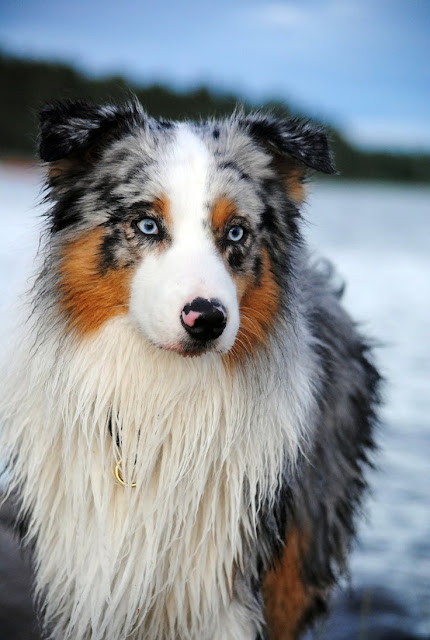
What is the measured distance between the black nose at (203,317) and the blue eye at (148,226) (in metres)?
0.37

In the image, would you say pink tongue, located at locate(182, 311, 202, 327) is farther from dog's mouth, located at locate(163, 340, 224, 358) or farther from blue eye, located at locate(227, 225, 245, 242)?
blue eye, located at locate(227, 225, 245, 242)

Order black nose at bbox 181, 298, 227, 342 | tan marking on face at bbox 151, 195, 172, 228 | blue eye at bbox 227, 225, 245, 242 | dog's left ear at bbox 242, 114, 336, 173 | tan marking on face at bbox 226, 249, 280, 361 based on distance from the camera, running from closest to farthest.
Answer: black nose at bbox 181, 298, 227, 342
tan marking on face at bbox 151, 195, 172, 228
blue eye at bbox 227, 225, 245, 242
tan marking on face at bbox 226, 249, 280, 361
dog's left ear at bbox 242, 114, 336, 173

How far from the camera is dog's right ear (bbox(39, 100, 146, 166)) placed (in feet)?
10.0

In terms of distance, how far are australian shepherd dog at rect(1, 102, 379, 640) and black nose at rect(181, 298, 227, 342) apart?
16 centimetres

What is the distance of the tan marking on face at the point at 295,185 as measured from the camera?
3559 millimetres

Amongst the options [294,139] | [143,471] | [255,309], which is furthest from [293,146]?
[143,471]

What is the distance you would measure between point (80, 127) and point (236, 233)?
0.67 m

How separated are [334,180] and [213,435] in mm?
19759

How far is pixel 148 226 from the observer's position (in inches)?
121

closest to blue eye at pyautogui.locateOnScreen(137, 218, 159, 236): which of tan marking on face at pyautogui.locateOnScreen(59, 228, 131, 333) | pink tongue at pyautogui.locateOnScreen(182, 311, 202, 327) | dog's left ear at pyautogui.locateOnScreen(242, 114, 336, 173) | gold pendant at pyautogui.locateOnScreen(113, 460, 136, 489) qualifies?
tan marking on face at pyautogui.locateOnScreen(59, 228, 131, 333)

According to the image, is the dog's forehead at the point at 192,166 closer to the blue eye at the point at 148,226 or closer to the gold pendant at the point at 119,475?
the blue eye at the point at 148,226

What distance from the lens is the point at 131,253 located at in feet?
10.1

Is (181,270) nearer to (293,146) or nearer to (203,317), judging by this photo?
(203,317)

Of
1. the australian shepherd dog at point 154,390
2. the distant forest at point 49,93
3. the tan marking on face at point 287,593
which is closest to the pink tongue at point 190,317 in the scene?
the australian shepherd dog at point 154,390
